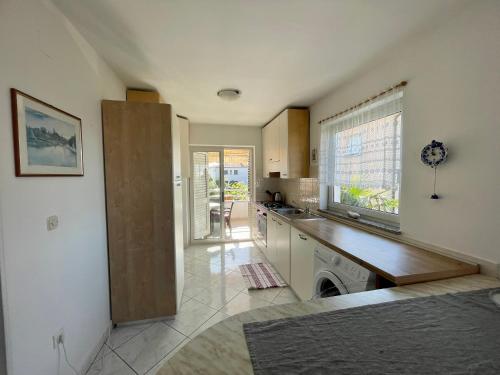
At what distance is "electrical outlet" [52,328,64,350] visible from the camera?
121 centimetres

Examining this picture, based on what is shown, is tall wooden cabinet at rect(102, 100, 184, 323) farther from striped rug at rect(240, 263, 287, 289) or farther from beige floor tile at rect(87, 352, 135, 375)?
striped rug at rect(240, 263, 287, 289)

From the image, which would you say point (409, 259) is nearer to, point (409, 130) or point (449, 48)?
point (409, 130)

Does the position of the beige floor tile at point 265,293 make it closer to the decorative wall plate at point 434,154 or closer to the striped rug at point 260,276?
the striped rug at point 260,276

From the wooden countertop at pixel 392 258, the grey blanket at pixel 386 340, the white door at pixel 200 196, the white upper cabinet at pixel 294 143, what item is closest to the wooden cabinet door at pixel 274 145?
the white upper cabinet at pixel 294 143

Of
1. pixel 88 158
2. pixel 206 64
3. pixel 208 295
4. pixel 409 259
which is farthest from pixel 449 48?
pixel 208 295

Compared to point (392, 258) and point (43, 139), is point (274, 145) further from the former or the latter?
point (43, 139)

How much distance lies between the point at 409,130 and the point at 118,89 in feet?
8.63

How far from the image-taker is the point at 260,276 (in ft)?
9.53

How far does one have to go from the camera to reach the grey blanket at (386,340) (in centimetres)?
63

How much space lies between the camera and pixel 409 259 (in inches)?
54.1

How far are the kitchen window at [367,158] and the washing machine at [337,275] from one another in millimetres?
726

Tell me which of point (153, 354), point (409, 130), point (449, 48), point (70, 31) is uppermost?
point (70, 31)

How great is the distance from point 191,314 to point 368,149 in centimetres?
235

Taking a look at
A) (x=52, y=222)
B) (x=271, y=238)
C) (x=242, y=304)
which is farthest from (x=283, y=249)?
(x=52, y=222)
